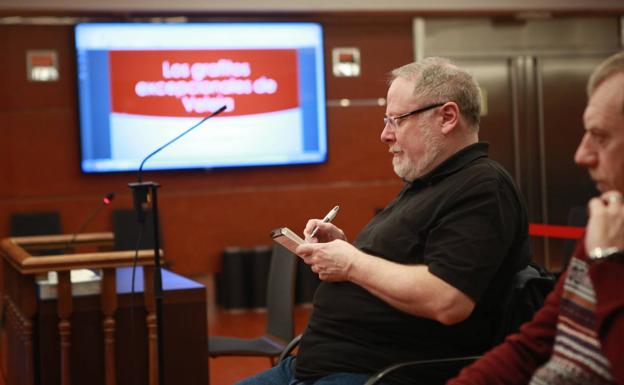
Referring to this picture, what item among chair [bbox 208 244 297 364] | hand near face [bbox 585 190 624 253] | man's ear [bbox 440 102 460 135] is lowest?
chair [bbox 208 244 297 364]

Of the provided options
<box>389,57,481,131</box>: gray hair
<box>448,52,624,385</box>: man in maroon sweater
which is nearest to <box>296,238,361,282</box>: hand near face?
<box>389,57,481,131</box>: gray hair

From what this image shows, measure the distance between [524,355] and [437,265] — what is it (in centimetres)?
44

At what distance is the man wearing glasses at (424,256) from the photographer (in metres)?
2.25

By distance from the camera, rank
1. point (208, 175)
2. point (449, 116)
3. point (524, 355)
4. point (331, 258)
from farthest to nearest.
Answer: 1. point (208, 175)
2. point (449, 116)
3. point (331, 258)
4. point (524, 355)

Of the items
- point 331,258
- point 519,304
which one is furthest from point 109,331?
point 519,304

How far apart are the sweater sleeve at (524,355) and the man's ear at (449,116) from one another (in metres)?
0.82

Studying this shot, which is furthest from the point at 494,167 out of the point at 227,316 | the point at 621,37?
the point at 621,37

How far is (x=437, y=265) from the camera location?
224 centimetres

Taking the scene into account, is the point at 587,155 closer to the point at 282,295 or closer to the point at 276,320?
the point at 282,295

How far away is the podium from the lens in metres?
3.42

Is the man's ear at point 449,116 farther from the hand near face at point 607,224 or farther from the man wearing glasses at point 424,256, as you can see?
the hand near face at point 607,224

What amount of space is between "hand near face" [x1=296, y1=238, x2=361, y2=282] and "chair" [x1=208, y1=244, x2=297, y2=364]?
4.52ft

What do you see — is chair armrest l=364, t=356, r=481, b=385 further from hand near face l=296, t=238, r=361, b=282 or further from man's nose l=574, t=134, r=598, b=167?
man's nose l=574, t=134, r=598, b=167

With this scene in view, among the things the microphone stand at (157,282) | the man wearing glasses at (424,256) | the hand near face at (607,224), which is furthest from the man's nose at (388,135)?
the hand near face at (607,224)
